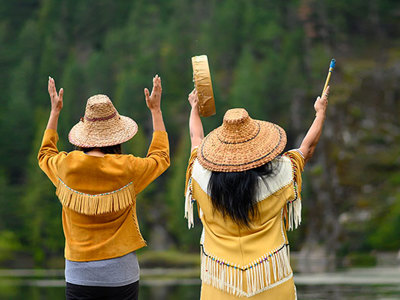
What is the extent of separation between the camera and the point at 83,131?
111 inches

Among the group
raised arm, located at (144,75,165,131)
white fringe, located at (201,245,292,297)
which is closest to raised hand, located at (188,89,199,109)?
raised arm, located at (144,75,165,131)

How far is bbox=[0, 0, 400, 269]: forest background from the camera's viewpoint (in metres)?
23.1

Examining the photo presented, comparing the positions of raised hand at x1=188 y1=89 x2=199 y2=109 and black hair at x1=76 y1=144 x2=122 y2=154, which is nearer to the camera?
black hair at x1=76 y1=144 x2=122 y2=154

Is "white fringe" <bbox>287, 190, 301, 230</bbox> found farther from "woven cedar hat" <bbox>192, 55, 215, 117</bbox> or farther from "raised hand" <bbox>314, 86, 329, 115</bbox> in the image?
"woven cedar hat" <bbox>192, 55, 215, 117</bbox>

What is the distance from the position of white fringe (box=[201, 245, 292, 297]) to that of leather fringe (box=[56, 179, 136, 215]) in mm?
477

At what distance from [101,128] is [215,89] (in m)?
23.2

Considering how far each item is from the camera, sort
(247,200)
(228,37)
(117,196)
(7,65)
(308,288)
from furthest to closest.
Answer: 1. (7,65)
2. (228,37)
3. (308,288)
4. (117,196)
5. (247,200)

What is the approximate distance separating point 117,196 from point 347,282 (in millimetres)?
13124

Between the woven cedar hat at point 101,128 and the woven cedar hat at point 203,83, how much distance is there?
0.32 metres

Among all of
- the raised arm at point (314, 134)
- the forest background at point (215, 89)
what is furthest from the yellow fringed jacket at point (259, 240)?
the forest background at point (215, 89)

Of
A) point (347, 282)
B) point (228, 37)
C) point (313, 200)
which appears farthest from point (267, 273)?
point (228, 37)

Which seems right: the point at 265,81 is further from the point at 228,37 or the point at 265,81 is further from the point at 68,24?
the point at 68,24

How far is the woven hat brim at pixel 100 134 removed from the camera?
9.02ft

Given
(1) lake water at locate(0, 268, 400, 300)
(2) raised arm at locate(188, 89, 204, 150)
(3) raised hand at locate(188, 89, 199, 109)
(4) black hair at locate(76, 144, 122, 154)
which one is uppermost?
(3) raised hand at locate(188, 89, 199, 109)
